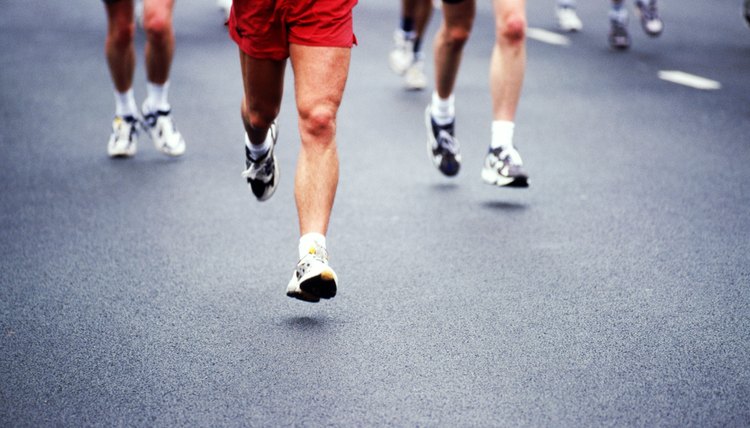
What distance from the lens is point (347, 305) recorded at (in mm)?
3506

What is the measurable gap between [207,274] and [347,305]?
0.67m

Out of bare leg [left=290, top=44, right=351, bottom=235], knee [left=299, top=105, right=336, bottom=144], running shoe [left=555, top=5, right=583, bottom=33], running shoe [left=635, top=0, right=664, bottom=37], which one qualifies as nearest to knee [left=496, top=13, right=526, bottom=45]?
bare leg [left=290, top=44, right=351, bottom=235]

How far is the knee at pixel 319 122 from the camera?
3.28 m

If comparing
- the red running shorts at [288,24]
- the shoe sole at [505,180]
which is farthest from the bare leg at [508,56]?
the red running shorts at [288,24]

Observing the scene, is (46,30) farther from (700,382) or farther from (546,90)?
(700,382)

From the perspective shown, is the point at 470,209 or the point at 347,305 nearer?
the point at 347,305

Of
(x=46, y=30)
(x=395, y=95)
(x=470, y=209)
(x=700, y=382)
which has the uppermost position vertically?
(x=700, y=382)

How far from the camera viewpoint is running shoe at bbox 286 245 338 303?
10.2 ft

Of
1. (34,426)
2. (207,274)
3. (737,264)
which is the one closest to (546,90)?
(737,264)

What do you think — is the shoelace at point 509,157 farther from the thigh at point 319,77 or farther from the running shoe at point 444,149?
the thigh at point 319,77

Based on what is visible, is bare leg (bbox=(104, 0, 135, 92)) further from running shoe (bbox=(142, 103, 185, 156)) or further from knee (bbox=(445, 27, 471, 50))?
knee (bbox=(445, 27, 471, 50))

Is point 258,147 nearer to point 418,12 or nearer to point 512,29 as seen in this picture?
point 512,29

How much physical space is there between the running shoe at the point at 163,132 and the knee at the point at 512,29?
203 cm

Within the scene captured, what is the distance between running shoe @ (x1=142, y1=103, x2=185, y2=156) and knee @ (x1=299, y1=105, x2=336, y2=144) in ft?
8.25
